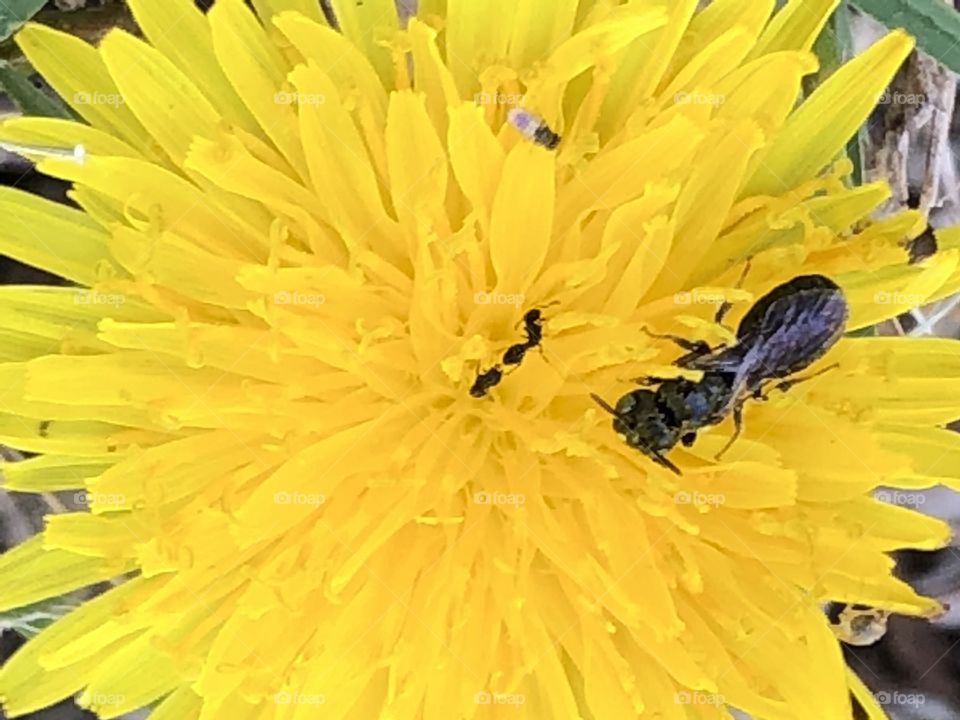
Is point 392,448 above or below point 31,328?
below

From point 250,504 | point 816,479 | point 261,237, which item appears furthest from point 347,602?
point 816,479

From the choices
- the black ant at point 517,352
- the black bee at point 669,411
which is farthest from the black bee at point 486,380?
the black bee at point 669,411

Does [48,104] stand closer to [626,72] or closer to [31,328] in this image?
[31,328]

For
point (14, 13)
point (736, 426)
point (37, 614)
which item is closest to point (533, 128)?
point (736, 426)

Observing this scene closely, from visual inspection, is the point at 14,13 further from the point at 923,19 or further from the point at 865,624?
the point at 865,624

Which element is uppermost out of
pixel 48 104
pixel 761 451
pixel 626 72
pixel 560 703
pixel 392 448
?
pixel 48 104

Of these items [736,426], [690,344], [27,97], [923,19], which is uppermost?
[27,97]

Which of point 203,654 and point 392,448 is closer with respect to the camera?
point 392,448

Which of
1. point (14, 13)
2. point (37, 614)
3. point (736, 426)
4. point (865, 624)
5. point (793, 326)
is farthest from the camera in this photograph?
point (865, 624)

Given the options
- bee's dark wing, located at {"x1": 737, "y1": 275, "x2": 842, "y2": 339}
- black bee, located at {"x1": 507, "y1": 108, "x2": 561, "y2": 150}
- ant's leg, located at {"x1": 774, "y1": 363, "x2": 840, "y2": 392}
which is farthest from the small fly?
black bee, located at {"x1": 507, "y1": 108, "x2": 561, "y2": 150}
